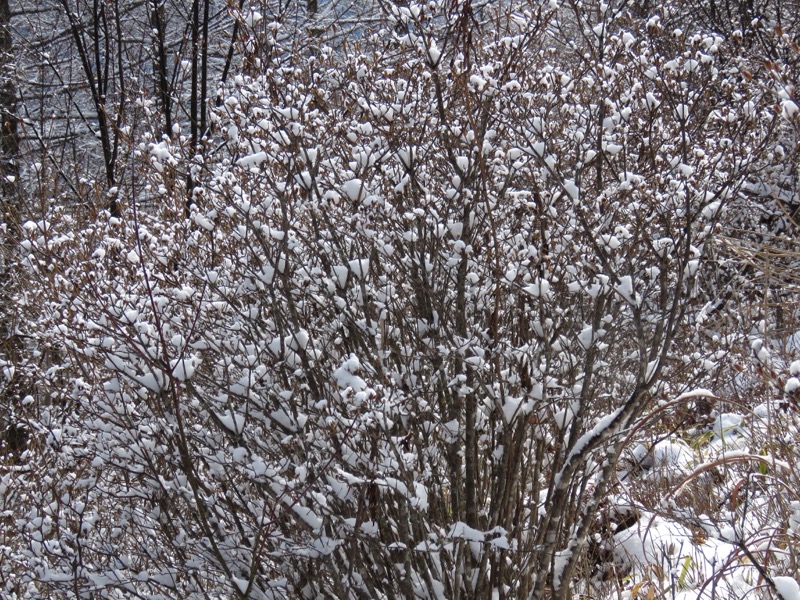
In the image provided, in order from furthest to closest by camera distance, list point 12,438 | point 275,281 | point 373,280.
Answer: point 12,438 → point 373,280 → point 275,281

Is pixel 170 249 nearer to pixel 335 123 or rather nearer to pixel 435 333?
pixel 335 123

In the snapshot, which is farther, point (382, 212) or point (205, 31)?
point (205, 31)

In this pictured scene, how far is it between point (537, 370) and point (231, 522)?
70.6 inches

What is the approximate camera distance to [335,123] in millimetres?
3885

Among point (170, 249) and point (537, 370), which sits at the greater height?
point (170, 249)

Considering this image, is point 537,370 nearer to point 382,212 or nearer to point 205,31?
point 382,212

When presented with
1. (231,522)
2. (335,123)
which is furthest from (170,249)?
(231,522)

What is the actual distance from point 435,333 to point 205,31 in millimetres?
6658

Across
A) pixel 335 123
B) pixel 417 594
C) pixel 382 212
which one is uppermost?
pixel 335 123

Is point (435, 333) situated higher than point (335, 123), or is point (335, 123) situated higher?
point (335, 123)

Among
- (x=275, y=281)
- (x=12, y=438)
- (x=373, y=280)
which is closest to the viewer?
(x=275, y=281)

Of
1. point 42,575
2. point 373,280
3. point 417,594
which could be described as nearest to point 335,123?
point 373,280

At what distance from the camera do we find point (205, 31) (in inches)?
343

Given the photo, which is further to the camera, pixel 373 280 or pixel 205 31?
pixel 205 31
